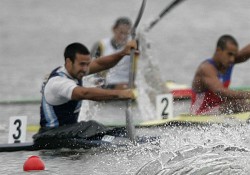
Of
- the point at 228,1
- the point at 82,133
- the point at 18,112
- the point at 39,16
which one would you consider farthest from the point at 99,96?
the point at 228,1

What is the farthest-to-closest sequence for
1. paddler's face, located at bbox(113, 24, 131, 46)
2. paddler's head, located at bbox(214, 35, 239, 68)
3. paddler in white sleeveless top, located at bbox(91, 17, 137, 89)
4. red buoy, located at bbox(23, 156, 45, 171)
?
1. paddler in white sleeveless top, located at bbox(91, 17, 137, 89)
2. paddler's face, located at bbox(113, 24, 131, 46)
3. paddler's head, located at bbox(214, 35, 239, 68)
4. red buoy, located at bbox(23, 156, 45, 171)

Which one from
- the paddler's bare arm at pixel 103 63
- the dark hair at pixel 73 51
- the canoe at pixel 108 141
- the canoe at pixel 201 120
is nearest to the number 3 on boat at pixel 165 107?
the canoe at pixel 201 120

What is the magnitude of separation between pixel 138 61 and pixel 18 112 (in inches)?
76.5

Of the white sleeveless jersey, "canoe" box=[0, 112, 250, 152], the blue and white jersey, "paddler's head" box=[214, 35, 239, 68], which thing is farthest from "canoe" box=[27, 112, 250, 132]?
the white sleeveless jersey

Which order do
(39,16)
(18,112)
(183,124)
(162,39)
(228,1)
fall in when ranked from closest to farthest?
(183,124) < (18,112) < (162,39) < (39,16) < (228,1)

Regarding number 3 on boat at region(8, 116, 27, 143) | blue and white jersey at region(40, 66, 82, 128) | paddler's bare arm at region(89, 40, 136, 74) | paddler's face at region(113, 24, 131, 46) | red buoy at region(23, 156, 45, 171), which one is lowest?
red buoy at region(23, 156, 45, 171)

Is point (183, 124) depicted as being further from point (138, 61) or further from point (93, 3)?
point (93, 3)

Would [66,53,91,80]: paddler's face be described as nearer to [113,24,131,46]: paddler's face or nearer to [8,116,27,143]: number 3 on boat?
[8,116,27,143]: number 3 on boat

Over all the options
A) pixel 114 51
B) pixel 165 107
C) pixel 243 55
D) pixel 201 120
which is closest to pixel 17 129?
pixel 201 120

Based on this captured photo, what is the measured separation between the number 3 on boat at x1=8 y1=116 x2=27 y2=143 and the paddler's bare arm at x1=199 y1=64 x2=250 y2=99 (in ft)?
7.87

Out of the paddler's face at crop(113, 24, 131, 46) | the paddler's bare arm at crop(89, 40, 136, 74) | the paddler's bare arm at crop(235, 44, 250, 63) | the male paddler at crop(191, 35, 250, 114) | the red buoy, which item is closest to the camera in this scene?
the red buoy

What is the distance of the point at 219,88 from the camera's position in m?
12.7

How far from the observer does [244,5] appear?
128 ft

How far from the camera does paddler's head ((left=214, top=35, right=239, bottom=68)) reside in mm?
13039
